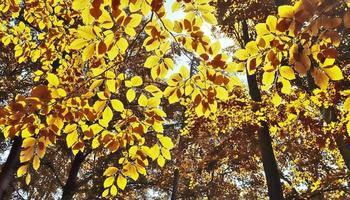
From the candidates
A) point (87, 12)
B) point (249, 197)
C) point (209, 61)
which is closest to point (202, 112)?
point (209, 61)

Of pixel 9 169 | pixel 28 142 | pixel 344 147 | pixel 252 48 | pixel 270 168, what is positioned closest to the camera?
pixel 252 48

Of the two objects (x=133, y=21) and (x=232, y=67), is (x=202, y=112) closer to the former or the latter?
(x=232, y=67)

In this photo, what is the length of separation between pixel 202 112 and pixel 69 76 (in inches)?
77.4

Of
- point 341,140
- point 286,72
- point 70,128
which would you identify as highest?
point 341,140

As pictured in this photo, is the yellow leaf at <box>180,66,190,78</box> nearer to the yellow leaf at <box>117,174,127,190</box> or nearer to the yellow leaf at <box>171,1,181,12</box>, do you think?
the yellow leaf at <box>171,1,181,12</box>

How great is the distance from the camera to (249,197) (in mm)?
19859

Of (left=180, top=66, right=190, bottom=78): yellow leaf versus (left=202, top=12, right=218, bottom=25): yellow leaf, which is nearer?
(left=202, top=12, right=218, bottom=25): yellow leaf

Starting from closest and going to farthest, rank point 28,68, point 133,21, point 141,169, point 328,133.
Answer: point 133,21, point 141,169, point 328,133, point 28,68

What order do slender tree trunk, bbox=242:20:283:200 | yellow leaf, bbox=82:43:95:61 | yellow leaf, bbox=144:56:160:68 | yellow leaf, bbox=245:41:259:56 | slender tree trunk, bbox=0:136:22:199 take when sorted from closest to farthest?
yellow leaf, bbox=245:41:259:56, yellow leaf, bbox=82:43:95:61, yellow leaf, bbox=144:56:160:68, slender tree trunk, bbox=242:20:283:200, slender tree trunk, bbox=0:136:22:199

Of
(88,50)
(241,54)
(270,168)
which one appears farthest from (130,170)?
(270,168)

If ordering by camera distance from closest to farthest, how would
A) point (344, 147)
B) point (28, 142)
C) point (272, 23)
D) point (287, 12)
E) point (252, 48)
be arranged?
1. point (287, 12)
2. point (272, 23)
3. point (252, 48)
4. point (28, 142)
5. point (344, 147)

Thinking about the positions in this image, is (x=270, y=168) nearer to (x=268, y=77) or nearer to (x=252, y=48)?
(x=268, y=77)

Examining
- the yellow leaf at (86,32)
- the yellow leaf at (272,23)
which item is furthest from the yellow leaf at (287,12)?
the yellow leaf at (86,32)

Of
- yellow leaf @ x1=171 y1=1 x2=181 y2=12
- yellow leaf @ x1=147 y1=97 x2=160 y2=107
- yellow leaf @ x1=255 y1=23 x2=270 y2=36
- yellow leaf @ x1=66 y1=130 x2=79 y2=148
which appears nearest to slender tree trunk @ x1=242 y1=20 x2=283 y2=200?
yellow leaf @ x1=147 y1=97 x2=160 y2=107
